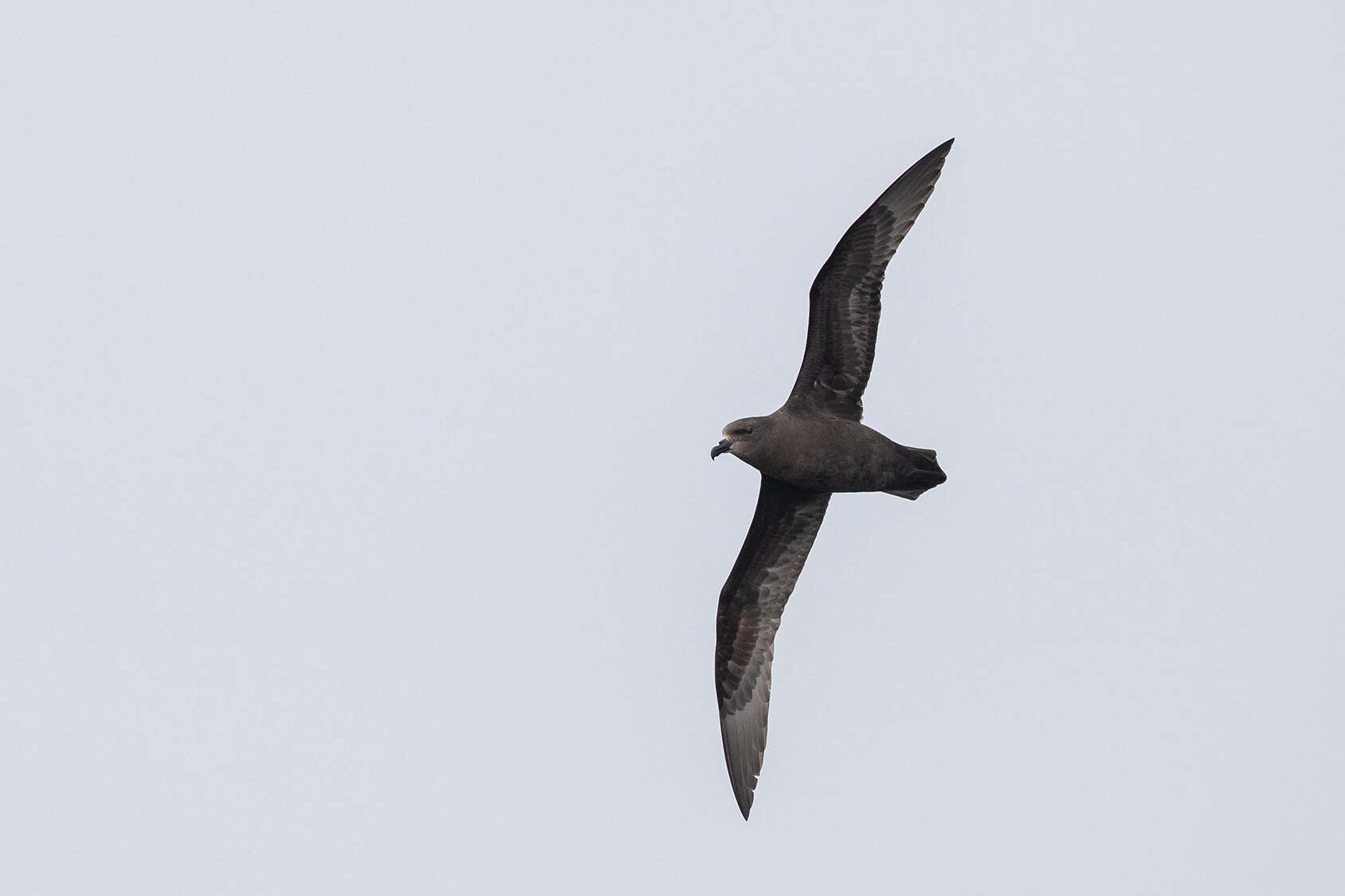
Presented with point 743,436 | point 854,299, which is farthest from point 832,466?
point 854,299

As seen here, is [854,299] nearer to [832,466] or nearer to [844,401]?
[844,401]

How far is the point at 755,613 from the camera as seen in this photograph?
70.6 feet

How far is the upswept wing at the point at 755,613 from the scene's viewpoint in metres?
21.1

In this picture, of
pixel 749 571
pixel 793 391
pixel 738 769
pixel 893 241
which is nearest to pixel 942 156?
pixel 893 241

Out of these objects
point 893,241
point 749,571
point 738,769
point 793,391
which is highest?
point 893,241

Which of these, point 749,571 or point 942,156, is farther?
point 749,571

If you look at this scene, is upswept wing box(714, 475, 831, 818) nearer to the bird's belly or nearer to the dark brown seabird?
the dark brown seabird

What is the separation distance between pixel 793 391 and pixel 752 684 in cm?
372

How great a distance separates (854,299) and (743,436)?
1818mm

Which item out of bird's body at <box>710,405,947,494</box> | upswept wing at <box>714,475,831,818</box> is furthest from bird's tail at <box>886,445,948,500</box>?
upswept wing at <box>714,475,831,818</box>

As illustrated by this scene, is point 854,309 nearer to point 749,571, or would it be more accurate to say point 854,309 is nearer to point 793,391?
point 793,391

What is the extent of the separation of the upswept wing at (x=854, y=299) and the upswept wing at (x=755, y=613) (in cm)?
150

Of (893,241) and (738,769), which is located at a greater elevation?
(893,241)

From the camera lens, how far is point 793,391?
784 inches
